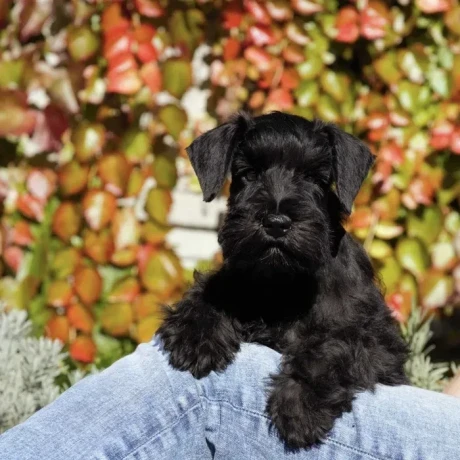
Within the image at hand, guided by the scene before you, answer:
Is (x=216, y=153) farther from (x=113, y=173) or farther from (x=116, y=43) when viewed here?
(x=116, y=43)

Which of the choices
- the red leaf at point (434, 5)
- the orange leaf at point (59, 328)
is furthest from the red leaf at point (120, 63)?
the red leaf at point (434, 5)

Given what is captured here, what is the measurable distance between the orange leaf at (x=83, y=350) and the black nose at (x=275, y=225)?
1.96 m

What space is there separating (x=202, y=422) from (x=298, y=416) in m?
0.32

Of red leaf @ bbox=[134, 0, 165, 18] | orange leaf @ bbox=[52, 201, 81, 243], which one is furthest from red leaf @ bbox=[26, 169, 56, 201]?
red leaf @ bbox=[134, 0, 165, 18]

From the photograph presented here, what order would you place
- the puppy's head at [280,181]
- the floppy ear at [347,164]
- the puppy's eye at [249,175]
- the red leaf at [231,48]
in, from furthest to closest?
the red leaf at [231,48] < the puppy's eye at [249,175] < the floppy ear at [347,164] < the puppy's head at [280,181]

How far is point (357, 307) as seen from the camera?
2.54 metres

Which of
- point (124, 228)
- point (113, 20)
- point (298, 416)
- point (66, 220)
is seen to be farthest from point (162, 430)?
point (113, 20)

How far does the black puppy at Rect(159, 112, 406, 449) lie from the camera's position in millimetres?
2299

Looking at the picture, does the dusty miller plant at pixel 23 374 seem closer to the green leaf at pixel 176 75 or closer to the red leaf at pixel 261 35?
the green leaf at pixel 176 75

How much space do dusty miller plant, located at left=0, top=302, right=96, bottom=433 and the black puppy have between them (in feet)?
2.38

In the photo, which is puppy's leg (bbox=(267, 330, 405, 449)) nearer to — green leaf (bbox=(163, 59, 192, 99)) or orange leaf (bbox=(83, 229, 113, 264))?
orange leaf (bbox=(83, 229, 113, 264))

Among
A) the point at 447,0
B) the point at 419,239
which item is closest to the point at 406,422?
the point at 419,239

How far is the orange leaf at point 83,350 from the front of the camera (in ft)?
13.0

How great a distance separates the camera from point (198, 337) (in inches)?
94.8
